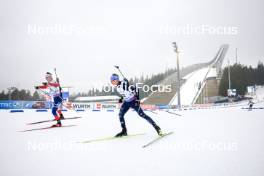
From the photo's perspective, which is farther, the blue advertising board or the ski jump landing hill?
the ski jump landing hill

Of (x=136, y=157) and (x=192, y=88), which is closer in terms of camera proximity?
(x=136, y=157)

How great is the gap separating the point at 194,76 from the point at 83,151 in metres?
46.6

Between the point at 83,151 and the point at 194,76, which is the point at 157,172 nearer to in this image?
the point at 83,151

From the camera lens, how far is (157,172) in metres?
2.84

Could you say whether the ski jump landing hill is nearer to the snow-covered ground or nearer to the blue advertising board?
the blue advertising board

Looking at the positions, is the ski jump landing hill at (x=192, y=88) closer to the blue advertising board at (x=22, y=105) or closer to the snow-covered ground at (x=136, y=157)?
the blue advertising board at (x=22, y=105)

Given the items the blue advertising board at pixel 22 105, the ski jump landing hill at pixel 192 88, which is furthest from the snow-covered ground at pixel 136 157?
the ski jump landing hill at pixel 192 88

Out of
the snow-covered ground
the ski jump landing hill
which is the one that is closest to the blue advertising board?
the snow-covered ground

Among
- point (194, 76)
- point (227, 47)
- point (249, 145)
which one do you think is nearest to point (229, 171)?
point (249, 145)

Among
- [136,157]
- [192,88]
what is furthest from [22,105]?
[192,88]

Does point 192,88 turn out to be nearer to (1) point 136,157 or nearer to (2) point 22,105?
(2) point 22,105
